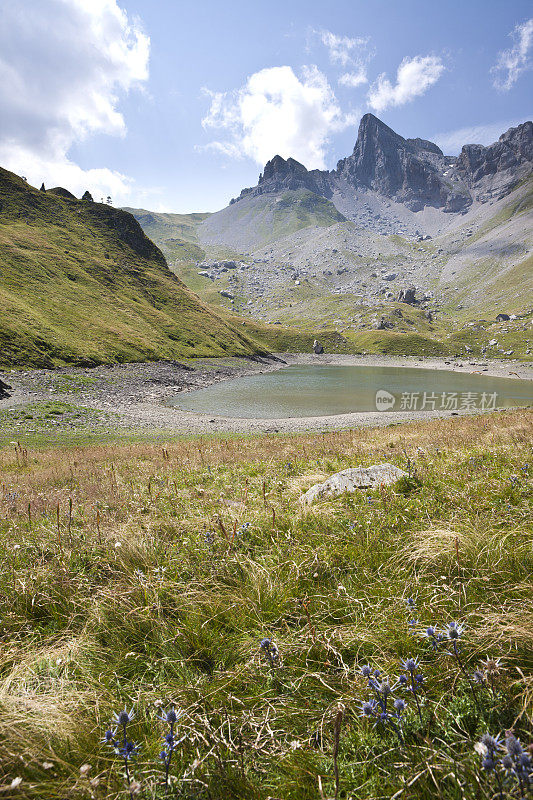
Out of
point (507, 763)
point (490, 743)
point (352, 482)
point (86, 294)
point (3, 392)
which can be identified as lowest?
point (3, 392)

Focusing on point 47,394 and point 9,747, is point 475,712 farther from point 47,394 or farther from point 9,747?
point 47,394

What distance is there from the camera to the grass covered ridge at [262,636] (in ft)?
5.98

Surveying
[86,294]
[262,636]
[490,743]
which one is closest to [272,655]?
[262,636]

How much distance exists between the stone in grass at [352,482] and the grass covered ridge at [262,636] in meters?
0.51

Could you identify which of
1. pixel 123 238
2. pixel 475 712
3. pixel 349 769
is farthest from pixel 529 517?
pixel 123 238

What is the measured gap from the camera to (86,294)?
9394 centimetres

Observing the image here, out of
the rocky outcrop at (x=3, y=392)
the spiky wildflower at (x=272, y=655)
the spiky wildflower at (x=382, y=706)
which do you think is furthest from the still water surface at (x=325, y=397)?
the spiky wildflower at (x=382, y=706)

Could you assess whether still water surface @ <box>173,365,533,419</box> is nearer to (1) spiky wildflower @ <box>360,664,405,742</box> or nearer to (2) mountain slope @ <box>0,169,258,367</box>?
(2) mountain slope @ <box>0,169,258,367</box>

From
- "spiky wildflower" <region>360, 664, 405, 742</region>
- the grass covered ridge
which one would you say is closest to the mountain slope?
the grass covered ridge

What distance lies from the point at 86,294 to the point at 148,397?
59739 millimetres

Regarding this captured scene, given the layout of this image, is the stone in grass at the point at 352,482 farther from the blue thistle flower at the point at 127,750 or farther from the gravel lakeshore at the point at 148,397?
the gravel lakeshore at the point at 148,397

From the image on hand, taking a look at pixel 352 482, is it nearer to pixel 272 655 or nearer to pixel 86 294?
pixel 272 655

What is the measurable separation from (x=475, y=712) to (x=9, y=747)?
8.99 ft

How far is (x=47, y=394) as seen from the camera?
42.7m
